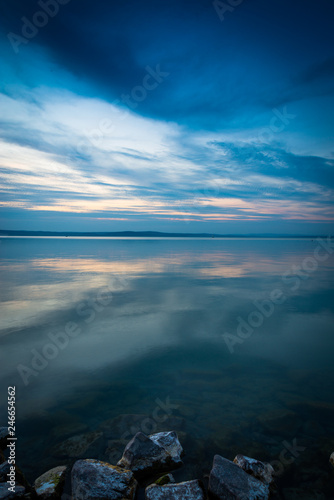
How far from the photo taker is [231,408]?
18.8ft

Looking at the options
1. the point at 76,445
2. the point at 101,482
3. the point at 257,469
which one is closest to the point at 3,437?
the point at 76,445

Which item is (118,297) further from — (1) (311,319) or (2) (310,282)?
(2) (310,282)

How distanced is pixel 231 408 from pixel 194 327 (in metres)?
4.72

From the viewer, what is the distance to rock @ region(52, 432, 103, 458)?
4.56 m

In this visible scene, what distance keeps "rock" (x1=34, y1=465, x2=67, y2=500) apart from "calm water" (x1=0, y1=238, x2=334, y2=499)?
0.36 m

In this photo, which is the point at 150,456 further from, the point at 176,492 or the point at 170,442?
the point at 176,492

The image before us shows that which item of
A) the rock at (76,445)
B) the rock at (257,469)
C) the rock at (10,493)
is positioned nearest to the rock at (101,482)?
the rock at (10,493)

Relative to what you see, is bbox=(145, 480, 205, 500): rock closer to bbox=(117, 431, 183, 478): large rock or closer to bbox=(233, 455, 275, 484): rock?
bbox=(117, 431, 183, 478): large rock

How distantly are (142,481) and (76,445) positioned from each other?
1359mm

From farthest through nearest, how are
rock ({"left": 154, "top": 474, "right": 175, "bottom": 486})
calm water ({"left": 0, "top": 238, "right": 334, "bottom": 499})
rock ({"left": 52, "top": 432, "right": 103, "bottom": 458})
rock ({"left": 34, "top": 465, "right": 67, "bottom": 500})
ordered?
1. calm water ({"left": 0, "top": 238, "right": 334, "bottom": 499})
2. rock ({"left": 52, "top": 432, "right": 103, "bottom": 458})
3. rock ({"left": 154, "top": 474, "right": 175, "bottom": 486})
4. rock ({"left": 34, "top": 465, "right": 67, "bottom": 500})

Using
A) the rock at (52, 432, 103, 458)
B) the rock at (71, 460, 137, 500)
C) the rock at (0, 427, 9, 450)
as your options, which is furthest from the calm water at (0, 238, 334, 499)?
the rock at (71, 460, 137, 500)

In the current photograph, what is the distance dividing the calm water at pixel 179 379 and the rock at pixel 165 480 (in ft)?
0.98

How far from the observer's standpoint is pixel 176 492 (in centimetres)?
364

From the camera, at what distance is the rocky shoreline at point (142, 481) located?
3.62 metres
